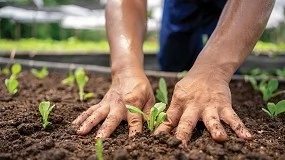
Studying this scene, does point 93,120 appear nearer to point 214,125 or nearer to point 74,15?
point 214,125

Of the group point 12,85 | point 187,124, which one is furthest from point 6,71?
point 187,124

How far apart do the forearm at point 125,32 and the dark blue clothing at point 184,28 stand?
4.38 feet

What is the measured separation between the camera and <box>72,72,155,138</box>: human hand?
1481 millimetres

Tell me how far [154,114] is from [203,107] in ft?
0.56

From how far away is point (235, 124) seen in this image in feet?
4.54

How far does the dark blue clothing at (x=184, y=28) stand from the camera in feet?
11.0

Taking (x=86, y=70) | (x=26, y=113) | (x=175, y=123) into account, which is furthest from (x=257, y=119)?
(x=86, y=70)

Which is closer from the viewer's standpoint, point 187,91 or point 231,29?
point 187,91

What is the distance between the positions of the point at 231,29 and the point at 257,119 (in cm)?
42

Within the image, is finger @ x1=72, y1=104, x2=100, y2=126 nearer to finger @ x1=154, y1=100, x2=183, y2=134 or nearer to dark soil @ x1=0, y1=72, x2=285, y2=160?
dark soil @ x1=0, y1=72, x2=285, y2=160

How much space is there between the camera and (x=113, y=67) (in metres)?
1.81

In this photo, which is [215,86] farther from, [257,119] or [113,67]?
[113,67]

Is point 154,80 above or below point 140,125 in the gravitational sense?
below


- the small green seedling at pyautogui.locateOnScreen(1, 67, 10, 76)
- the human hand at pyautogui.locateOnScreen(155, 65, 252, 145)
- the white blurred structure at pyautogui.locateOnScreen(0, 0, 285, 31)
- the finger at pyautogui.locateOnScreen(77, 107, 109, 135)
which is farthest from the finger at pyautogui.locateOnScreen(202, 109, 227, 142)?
the white blurred structure at pyautogui.locateOnScreen(0, 0, 285, 31)
